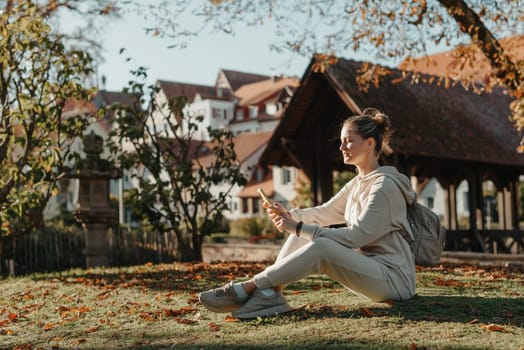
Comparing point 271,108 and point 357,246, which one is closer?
point 357,246

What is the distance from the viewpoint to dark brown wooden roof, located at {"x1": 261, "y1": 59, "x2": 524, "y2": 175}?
1591 centimetres

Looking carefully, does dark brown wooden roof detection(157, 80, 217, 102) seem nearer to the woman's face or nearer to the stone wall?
the stone wall

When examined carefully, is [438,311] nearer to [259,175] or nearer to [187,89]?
[259,175]

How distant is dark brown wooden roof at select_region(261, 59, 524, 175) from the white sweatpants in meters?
10.1

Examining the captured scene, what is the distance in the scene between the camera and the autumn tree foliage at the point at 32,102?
10.8 m

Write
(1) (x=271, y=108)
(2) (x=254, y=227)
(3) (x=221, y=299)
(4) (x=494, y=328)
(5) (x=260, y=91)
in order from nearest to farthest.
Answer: (4) (x=494, y=328) < (3) (x=221, y=299) < (2) (x=254, y=227) < (1) (x=271, y=108) < (5) (x=260, y=91)

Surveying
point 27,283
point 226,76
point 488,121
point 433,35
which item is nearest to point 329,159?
point 488,121

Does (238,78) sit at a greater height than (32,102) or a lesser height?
greater

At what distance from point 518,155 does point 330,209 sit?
47.9 ft

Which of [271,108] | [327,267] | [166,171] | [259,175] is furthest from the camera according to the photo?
[271,108]

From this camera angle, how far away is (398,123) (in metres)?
15.9

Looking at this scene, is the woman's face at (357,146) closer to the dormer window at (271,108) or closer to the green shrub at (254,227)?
the green shrub at (254,227)

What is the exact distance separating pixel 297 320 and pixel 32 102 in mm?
7270

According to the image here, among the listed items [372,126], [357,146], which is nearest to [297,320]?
[357,146]
